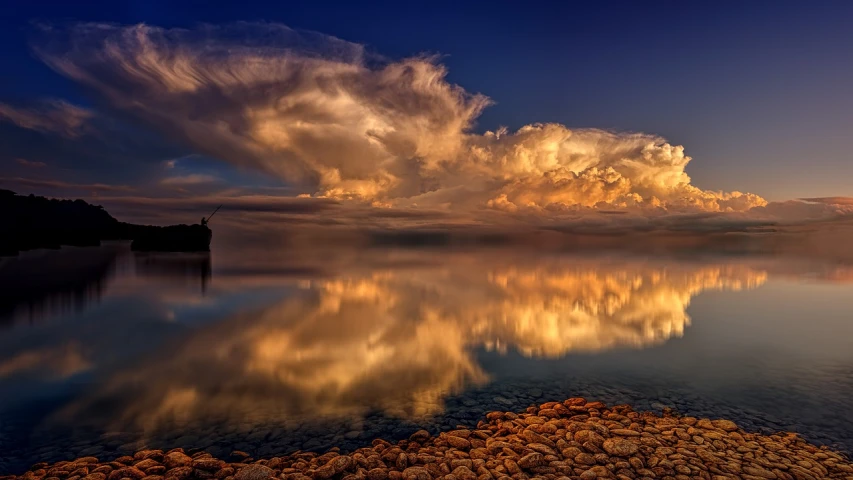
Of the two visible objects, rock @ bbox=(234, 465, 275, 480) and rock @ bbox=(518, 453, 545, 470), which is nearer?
rock @ bbox=(234, 465, 275, 480)

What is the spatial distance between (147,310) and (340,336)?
22153 mm

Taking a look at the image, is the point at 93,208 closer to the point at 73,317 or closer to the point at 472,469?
the point at 73,317

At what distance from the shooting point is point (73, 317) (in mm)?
35844

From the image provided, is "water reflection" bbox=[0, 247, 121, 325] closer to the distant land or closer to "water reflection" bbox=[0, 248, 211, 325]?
"water reflection" bbox=[0, 248, 211, 325]

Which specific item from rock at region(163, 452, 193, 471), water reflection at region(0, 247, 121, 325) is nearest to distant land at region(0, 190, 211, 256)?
water reflection at region(0, 247, 121, 325)

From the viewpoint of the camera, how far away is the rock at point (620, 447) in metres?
11.7

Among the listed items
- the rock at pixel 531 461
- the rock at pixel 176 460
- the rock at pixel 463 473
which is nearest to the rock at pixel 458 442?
the rock at pixel 463 473

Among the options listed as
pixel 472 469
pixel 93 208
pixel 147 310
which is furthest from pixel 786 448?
pixel 93 208

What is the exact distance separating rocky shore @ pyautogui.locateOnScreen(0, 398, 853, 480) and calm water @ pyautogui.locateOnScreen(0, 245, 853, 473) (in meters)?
1.64

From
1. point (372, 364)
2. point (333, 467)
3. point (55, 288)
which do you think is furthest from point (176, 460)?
point (55, 288)

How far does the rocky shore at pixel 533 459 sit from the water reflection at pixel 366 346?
12.1ft

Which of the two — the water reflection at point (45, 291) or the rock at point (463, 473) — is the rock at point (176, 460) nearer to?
the rock at point (463, 473)

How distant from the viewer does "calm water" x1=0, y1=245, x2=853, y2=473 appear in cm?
1531

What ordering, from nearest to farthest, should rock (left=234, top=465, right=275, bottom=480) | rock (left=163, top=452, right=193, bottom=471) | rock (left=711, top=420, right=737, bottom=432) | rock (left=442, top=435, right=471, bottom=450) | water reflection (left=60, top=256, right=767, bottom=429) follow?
rock (left=234, top=465, right=275, bottom=480), rock (left=163, top=452, right=193, bottom=471), rock (left=442, top=435, right=471, bottom=450), rock (left=711, top=420, right=737, bottom=432), water reflection (left=60, top=256, right=767, bottom=429)
